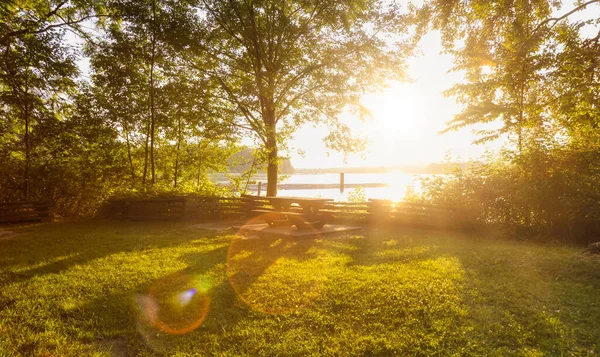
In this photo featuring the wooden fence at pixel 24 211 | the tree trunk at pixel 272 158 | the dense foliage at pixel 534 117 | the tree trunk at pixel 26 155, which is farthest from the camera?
the tree trunk at pixel 272 158

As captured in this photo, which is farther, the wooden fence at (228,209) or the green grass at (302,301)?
the wooden fence at (228,209)

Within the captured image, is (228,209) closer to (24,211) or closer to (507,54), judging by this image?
(24,211)

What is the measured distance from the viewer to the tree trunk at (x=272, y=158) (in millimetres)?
18406

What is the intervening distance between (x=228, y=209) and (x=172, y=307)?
37.0ft

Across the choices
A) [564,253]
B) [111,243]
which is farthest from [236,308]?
[564,253]

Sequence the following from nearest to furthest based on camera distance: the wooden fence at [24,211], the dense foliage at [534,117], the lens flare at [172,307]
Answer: the lens flare at [172,307]
the dense foliage at [534,117]
the wooden fence at [24,211]

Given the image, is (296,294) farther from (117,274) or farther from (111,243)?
(111,243)

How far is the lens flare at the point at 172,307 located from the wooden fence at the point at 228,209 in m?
7.95

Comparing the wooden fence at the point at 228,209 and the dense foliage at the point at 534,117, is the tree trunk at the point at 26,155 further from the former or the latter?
the dense foliage at the point at 534,117

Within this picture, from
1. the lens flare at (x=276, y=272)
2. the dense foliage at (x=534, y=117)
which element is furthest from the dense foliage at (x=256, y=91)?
the lens flare at (x=276, y=272)

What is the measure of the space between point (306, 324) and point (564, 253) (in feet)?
22.4

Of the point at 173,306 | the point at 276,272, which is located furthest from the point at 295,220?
the point at 173,306

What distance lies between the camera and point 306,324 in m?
4.58

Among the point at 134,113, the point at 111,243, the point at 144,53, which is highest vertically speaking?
the point at 144,53
